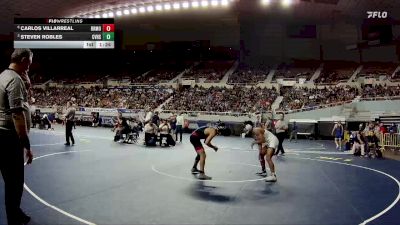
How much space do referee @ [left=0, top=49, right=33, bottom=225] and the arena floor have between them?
785mm

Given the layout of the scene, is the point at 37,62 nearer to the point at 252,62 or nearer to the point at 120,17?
the point at 120,17

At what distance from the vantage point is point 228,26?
43125 millimetres

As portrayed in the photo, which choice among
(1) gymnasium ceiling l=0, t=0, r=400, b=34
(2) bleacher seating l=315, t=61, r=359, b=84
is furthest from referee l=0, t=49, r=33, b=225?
(2) bleacher seating l=315, t=61, r=359, b=84

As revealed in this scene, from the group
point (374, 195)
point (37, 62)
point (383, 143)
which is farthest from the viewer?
point (37, 62)

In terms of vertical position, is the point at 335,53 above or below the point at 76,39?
above

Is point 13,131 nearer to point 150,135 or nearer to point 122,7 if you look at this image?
point 150,135

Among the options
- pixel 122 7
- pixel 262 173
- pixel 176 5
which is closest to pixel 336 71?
pixel 176 5

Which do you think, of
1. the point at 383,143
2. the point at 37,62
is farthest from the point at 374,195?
the point at 37,62

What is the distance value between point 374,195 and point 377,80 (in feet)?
98.5
